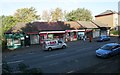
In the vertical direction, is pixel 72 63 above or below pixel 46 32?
below

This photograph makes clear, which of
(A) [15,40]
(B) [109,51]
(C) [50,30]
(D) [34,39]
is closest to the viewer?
(B) [109,51]

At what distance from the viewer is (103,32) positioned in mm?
52406

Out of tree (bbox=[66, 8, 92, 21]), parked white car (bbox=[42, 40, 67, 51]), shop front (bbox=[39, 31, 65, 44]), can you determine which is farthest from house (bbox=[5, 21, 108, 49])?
tree (bbox=[66, 8, 92, 21])

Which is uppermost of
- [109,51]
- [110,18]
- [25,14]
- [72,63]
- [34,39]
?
[25,14]

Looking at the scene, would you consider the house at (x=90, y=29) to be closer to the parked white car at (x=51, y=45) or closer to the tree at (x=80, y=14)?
the parked white car at (x=51, y=45)

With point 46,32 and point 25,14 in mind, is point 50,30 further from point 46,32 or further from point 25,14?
point 25,14

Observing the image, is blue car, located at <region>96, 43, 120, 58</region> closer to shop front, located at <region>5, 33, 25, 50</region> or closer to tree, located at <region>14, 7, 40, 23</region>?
shop front, located at <region>5, 33, 25, 50</region>

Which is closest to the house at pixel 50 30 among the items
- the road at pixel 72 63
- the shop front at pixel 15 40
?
the shop front at pixel 15 40

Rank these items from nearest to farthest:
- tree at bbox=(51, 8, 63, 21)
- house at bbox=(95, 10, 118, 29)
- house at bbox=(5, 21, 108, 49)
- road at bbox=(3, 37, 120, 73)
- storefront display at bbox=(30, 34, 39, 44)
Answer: road at bbox=(3, 37, 120, 73)
house at bbox=(5, 21, 108, 49)
storefront display at bbox=(30, 34, 39, 44)
house at bbox=(95, 10, 118, 29)
tree at bbox=(51, 8, 63, 21)

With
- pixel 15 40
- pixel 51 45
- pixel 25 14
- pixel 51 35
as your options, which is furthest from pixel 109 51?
pixel 25 14

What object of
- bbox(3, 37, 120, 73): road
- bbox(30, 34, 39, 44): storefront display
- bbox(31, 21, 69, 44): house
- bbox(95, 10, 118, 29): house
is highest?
bbox(95, 10, 118, 29): house

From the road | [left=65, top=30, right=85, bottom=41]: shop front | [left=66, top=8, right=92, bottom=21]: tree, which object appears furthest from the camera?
[left=66, top=8, right=92, bottom=21]: tree

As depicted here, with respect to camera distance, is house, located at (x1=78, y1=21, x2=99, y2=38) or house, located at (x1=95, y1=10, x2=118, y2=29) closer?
house, located at (x1=78, y1=21, x2=99, y2=38)

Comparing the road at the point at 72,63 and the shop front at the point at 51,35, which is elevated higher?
the shop front at the point at 51,35
